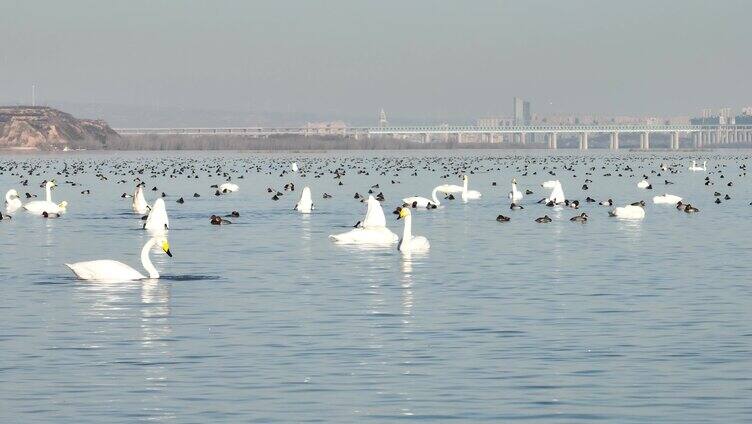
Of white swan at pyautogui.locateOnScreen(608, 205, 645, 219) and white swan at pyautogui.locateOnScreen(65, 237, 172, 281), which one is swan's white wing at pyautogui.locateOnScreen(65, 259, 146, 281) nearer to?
white swan at pyautogui.locateOnScreen(65, 237, 172, 281)

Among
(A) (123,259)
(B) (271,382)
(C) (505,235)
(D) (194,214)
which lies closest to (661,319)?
(B) (271,382)

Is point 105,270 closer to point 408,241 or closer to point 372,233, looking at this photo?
point 408,241

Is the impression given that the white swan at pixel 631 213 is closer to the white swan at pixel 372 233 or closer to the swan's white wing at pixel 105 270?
the white swan at pixel 372 233

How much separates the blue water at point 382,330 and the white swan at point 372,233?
40.1 inches

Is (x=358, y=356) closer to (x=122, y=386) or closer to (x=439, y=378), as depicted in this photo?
(x=439, y=378)

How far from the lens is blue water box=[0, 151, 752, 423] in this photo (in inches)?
593

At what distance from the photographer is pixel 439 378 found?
1644 cm

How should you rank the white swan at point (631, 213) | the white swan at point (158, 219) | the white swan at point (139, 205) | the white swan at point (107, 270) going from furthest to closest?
the white swan at point (139, 205) < the white swan at point (631, 213) < the white swan at point (158, 219) < the white swan at point (107, 270)

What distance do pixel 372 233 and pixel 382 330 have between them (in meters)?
14.9

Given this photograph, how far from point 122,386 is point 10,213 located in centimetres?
3529

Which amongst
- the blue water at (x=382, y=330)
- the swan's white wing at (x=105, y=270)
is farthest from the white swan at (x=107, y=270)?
the blue water at (x=382, y=330)

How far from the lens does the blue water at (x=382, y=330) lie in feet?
49.4

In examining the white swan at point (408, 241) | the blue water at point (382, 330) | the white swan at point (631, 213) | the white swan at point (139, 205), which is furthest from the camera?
the white swan at point (139, 205)

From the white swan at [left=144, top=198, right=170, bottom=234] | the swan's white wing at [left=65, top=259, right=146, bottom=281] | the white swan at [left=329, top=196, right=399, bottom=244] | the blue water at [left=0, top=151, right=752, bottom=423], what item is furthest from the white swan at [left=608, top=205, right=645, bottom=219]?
the swan's white wing at [left=65, top=259, right=146, bottom=281]
